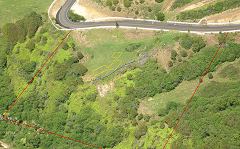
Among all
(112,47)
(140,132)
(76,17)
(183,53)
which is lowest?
(140,132)

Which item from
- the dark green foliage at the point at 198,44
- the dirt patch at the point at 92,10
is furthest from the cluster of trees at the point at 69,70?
the dark green foliage at the point at 198,44

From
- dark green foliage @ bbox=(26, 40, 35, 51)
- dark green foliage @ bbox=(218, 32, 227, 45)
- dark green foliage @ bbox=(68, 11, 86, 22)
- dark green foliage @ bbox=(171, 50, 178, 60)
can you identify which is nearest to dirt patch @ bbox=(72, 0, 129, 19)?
dark green foliage @ bbox=(68, 11, 86, 22)

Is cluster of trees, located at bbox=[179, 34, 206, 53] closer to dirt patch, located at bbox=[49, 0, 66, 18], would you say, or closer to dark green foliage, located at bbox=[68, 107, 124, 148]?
dark green foliage, located at bbox=[68, 107, 124, 148]

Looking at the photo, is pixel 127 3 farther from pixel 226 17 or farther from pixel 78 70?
pixel 226 17

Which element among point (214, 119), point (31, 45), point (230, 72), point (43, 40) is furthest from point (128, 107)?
point (31, 45)

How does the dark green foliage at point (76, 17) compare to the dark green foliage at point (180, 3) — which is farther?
the dark green foliage at point (76, 17)

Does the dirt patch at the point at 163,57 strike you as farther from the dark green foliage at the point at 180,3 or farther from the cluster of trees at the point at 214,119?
the dark green foliage at the point at 180,3
